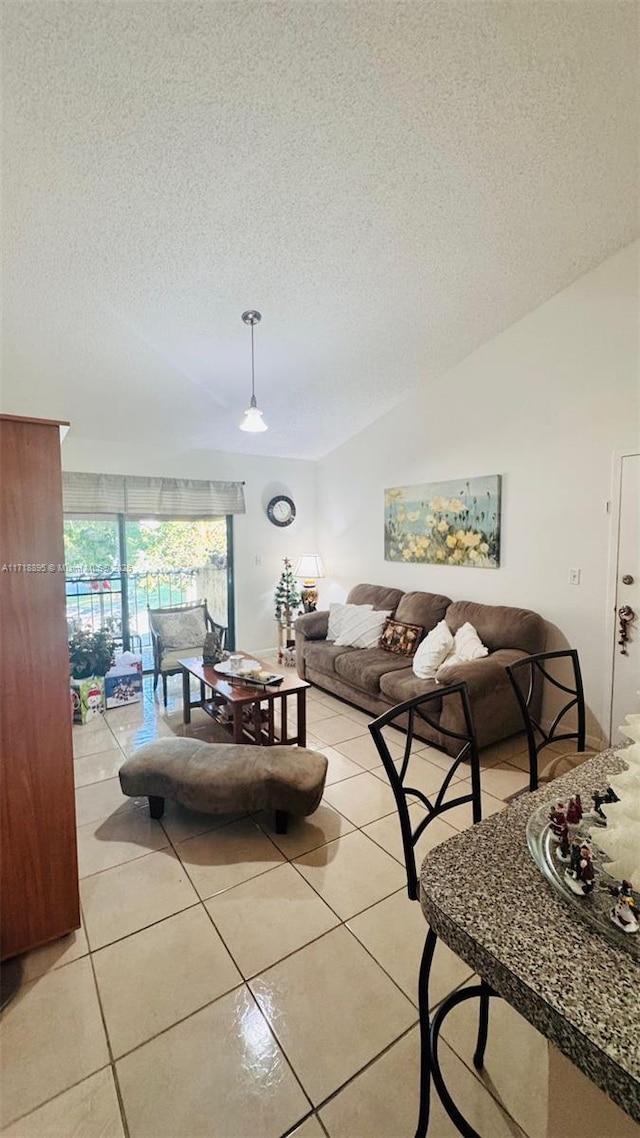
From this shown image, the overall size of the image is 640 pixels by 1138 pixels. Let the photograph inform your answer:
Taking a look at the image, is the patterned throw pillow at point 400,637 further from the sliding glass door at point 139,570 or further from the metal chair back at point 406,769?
the metal chair back at point 406,769

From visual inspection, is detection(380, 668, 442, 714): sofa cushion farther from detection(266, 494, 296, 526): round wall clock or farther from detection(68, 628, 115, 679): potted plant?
detection(266, 494, 296, 526): round wall clock

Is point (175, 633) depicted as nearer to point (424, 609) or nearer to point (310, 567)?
point (310, 567)

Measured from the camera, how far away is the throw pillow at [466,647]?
348 centimetres

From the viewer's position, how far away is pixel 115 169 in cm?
202

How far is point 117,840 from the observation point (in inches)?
92.2

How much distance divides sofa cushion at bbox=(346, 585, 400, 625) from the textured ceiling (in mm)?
2271

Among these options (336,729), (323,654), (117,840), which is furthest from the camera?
(323,654)

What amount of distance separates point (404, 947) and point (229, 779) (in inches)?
40.4

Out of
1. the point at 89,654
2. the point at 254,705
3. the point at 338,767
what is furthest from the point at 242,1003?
the point at 89,654

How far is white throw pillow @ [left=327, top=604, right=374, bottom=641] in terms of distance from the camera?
4727 millimetres

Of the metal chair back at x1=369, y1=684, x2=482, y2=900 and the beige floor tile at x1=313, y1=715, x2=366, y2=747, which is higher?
the metal chair back at x1=369, y1=684, x2=482, y2=900

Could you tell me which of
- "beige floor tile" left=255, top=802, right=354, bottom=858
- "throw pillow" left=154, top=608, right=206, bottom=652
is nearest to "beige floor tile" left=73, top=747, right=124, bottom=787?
"beige floor tile" left=255, top=802, right=354, bottom=858

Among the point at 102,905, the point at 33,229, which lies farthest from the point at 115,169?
the point at 102,905

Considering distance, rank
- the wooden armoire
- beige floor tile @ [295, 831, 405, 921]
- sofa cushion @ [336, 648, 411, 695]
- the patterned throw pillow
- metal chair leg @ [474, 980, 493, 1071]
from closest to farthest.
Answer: metal chair leg @ [474, 980, 493, 1071] < the wooden armoire < beige floor tile @ [295, 831, 405, 921] < sofa cushion @ [336, 648, 411, 695] < the patterned throw pillow
